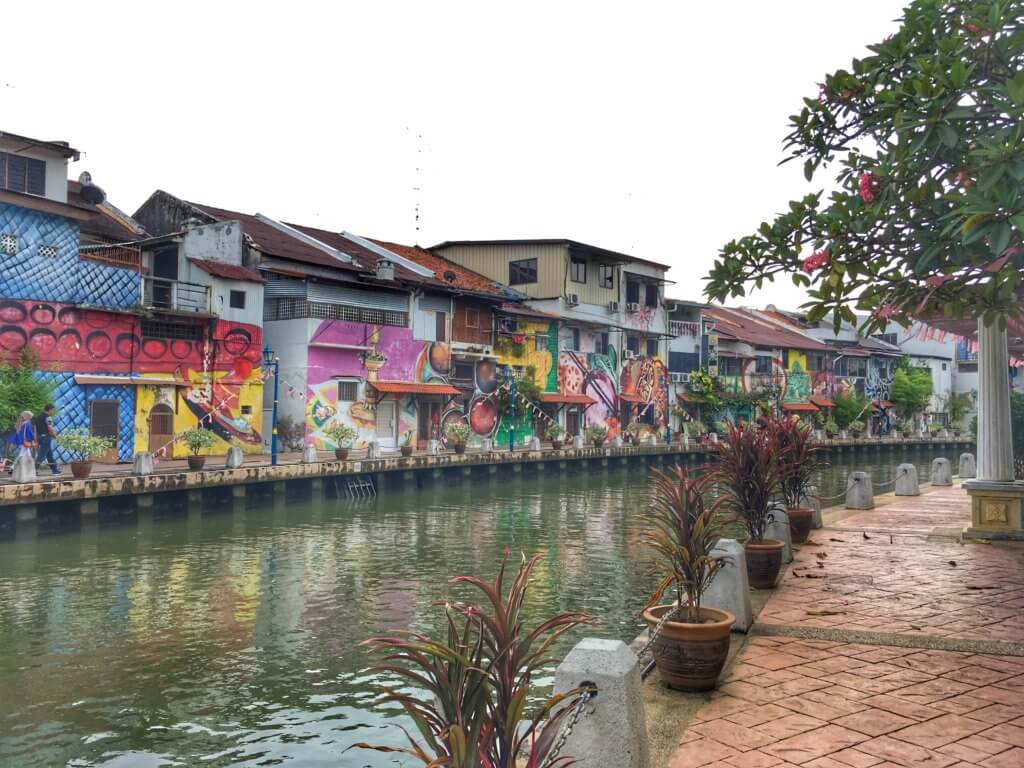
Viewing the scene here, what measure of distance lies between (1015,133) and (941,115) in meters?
1.00

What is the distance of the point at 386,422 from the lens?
33.5m

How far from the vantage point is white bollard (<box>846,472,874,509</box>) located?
16891 millimetres

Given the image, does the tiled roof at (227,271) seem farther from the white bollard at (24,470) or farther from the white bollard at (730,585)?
the white bollard at (730,585)

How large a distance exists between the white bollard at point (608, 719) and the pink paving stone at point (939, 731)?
193 centimetres

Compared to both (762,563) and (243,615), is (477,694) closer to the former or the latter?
(762,563)

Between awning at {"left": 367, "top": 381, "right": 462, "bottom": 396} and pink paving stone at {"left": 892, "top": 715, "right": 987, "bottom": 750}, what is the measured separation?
28236mm

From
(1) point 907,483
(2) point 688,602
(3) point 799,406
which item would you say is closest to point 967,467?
(1) point 907,483

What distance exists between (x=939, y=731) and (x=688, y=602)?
1.78 meters

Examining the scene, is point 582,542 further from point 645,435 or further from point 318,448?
point 645,435

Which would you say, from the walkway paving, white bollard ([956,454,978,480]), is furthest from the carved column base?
white bollard ([956,454,978,480])

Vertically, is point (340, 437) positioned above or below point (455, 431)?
below

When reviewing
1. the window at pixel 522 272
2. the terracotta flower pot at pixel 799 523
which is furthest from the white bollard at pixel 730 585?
the window at pixel 522 272

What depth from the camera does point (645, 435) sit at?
154 feet

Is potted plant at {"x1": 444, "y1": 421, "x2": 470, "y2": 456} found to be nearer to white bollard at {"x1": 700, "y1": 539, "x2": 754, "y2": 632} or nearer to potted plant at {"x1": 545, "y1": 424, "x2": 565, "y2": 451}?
potted plant at {"x1": 545, "y1": 424, "x2": 565, "y2": 451}
